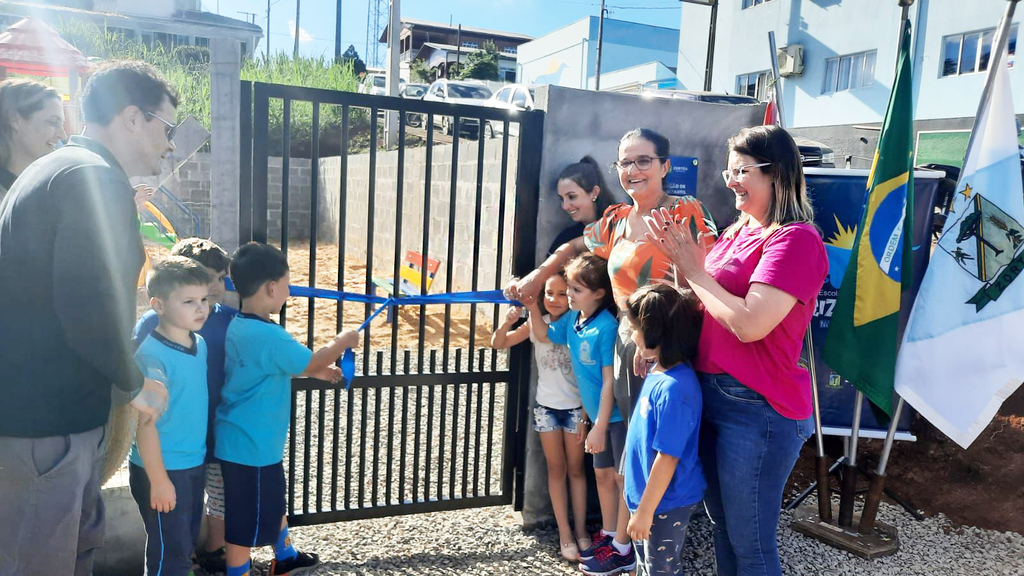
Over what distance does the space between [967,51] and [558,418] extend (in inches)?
725

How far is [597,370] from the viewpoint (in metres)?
3.05

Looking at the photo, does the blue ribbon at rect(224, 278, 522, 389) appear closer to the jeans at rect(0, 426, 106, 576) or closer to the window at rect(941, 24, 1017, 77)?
the jeans at rect(0, 426, 106, 576)

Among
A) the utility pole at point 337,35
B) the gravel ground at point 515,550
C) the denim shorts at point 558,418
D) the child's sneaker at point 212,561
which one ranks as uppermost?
the utility pole at point 337,35

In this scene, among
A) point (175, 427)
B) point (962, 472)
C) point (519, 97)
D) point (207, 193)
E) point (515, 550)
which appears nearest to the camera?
point (175, 427)

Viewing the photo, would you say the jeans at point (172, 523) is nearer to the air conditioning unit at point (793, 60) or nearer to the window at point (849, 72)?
the window at point (849, 72)

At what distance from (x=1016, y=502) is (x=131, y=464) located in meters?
4.38

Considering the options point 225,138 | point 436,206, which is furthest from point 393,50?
point 225,138

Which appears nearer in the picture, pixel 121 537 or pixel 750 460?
pixel 750 460

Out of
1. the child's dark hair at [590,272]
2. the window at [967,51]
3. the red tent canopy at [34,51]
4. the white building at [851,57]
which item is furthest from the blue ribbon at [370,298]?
the window at [967,51]

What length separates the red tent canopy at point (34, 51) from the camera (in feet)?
33.8

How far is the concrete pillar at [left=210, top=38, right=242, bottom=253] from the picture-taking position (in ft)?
9.54

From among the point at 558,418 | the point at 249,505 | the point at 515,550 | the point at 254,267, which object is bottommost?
the point at 515,550

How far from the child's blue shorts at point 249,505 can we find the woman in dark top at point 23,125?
1513 millimetres

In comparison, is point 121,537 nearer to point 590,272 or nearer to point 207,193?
point 590,272
